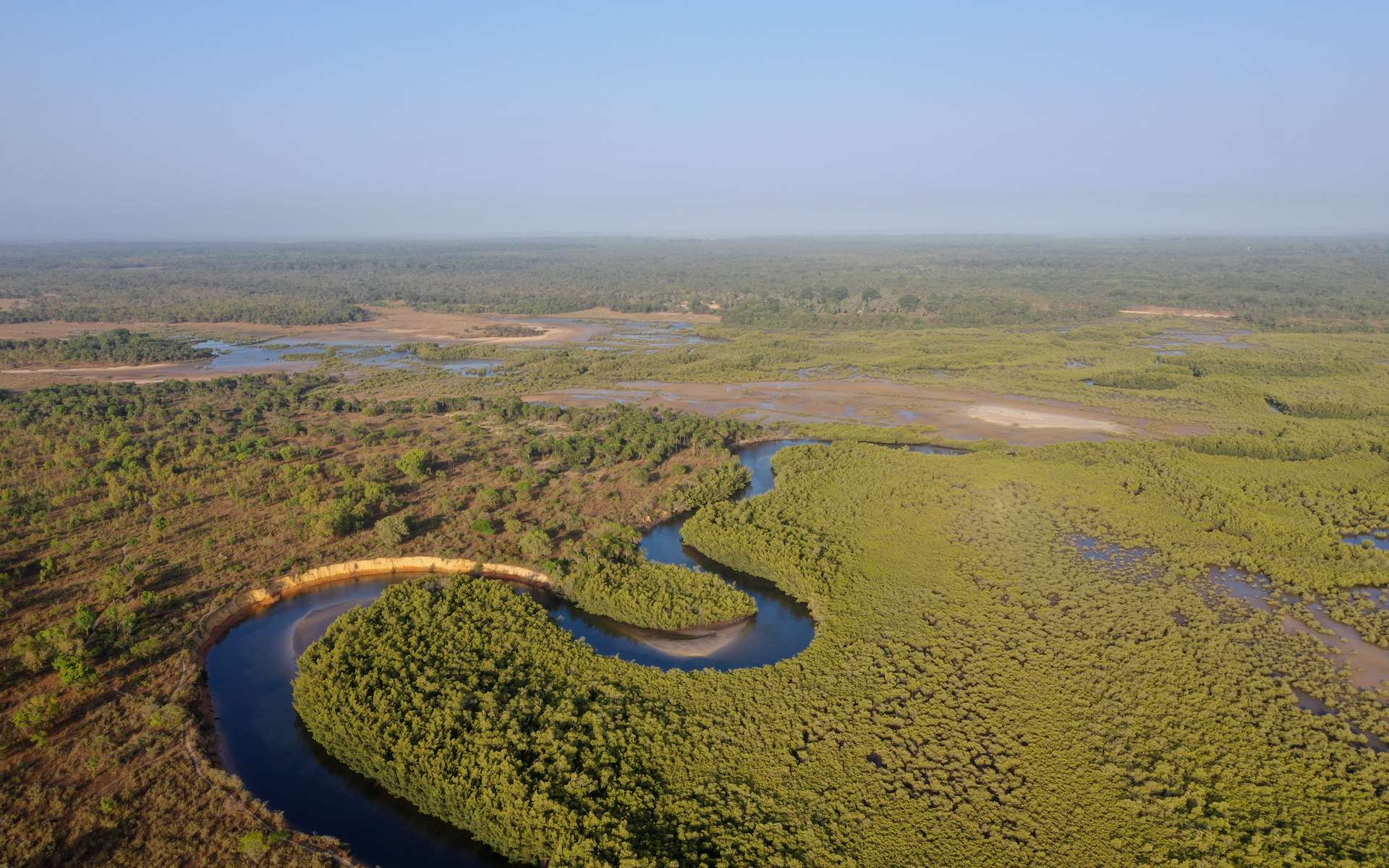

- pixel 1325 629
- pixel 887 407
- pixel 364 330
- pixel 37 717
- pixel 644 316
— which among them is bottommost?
pixel 1325 629

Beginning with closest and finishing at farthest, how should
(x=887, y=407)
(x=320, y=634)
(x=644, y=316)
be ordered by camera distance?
(x=320, y=634)
(x=887, y=407)
(x=644, y=316)

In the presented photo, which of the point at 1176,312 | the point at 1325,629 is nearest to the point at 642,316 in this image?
the point at 1176,312

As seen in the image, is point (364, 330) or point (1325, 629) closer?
point (1325, 629)

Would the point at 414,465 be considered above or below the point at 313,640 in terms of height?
above

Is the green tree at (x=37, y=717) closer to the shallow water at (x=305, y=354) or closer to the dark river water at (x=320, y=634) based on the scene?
the dark river water at (x=320, y=634)

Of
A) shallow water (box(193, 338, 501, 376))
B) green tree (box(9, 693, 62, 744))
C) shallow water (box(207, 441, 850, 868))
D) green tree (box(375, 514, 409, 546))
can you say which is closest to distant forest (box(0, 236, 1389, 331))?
shallow water (box(193, 338, 501, 376))

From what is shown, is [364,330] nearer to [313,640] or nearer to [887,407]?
[887,407]

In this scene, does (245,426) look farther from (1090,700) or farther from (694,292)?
(694,292)

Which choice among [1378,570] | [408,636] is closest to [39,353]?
[408,636]
